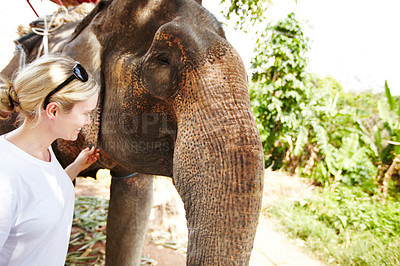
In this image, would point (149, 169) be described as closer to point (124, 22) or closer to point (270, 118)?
point (124, 22)

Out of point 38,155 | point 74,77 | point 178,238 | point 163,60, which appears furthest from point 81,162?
point 178,238

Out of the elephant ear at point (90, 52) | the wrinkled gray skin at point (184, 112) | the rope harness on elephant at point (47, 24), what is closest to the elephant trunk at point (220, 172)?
the wrinkled gray skin at point (184, 112)

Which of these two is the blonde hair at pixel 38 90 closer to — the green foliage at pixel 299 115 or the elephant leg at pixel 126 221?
the elephant leg at pixel 126 221

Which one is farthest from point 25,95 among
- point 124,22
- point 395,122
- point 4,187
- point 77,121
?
point 395,122

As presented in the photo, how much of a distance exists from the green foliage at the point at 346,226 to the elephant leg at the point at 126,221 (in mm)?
2766

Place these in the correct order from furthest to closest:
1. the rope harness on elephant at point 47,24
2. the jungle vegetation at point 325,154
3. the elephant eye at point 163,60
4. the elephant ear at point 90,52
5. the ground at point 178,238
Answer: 1. the jungle vegetation at point 325,154
2. the ground at point 178,238
3. the rope harness on elephant at point 47,24
4. the elephant ear at point 90,52
5. the elephant eye at point 163,60

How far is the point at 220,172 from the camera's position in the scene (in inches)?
34.3

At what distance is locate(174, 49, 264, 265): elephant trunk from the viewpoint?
0.85 metres

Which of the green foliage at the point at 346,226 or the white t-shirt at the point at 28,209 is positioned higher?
the white t-shirt at the point at 28,209

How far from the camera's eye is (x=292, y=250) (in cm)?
385

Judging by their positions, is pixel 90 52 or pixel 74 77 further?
pixel 90 52

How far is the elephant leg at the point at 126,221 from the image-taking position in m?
2.11

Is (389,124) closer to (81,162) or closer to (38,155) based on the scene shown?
(81,162)

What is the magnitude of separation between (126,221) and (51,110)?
141cm
